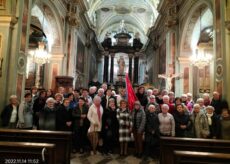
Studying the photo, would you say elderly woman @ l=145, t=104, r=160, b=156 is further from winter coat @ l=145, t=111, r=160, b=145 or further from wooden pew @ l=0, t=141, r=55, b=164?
wooden pew @ l=0, t=141, r=55, b=164

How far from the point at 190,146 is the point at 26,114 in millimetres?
3667

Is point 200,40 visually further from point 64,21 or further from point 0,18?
point 0,18

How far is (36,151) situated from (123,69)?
919 inches

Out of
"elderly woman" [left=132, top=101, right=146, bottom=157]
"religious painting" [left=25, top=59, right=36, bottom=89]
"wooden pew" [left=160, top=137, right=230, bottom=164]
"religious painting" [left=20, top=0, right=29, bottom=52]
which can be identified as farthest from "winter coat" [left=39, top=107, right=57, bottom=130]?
"religious painting" [left=25, top=59, right=36, bottom=89]

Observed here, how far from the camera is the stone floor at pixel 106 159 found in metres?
5.28

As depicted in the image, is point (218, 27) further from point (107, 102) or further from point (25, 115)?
point (25, 115)

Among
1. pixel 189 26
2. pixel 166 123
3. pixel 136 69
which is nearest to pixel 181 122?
pixel 166 123

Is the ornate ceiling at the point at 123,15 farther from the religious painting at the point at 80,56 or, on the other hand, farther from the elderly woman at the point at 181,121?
the elderly woman at the point at 181,121

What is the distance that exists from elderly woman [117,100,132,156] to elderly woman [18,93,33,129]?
206 centimetres

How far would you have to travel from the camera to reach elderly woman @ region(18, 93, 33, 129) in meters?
5.88

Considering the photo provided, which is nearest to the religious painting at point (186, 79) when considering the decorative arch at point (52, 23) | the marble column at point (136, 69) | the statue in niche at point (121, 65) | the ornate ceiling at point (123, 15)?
the decorative arch at point (52, 23)

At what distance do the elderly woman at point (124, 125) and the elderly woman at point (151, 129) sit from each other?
16.4 inches

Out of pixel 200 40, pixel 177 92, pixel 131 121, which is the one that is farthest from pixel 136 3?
pixel 131 121

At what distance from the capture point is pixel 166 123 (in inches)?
221
